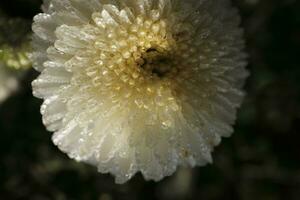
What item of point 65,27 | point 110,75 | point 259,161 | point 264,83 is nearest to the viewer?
point 65,27

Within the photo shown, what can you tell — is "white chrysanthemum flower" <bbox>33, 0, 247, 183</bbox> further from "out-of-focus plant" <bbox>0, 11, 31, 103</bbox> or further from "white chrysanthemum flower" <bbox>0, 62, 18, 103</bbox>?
"white chrysanthemum flower" <bbox>0, 62, 18, 103</bbox>

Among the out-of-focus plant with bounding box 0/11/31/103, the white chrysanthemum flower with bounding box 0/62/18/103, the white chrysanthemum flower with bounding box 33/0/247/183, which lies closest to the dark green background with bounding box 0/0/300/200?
the white chrysanthemum flower with bounding box 0/62/18/103

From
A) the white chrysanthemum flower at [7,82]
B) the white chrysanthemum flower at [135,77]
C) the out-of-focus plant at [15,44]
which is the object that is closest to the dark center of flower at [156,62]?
the white chrysanthemum flower at [135,77]

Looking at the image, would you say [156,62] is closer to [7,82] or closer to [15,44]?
[15,44]

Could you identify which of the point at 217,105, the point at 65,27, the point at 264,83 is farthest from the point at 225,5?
the point at 264,83

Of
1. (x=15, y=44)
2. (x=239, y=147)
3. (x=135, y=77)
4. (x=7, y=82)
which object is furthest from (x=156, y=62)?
(x=239, y=147)

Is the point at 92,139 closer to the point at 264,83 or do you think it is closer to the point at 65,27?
the point at 65,27
